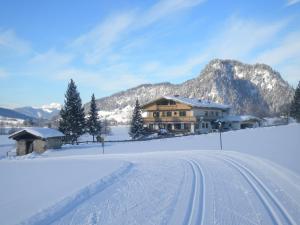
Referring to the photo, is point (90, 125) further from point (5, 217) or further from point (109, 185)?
point (5, 217)

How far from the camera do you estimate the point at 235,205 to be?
455 inches

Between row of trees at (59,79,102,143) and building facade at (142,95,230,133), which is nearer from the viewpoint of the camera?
row of trees at (59,79,102,143)

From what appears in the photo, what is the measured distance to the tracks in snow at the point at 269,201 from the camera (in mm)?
9660

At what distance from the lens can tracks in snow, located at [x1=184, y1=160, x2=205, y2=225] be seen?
986 centimetres

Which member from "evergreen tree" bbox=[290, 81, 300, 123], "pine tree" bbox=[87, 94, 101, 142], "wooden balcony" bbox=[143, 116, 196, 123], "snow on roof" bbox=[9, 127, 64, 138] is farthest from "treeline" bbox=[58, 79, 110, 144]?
"evergreen tree" bbox=[290, 81, 300, 123]

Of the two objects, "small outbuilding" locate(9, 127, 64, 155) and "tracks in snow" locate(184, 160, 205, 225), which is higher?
"small outbuilding" locate(9, 127, 64, 155)

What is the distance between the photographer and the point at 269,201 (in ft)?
38.5

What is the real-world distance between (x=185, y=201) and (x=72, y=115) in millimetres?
46208

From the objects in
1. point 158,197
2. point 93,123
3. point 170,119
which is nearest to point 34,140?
point 93,123

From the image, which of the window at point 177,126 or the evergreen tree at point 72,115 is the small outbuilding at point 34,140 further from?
the window at point 177,126

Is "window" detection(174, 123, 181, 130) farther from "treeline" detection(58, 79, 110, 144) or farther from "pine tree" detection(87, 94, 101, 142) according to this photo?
"treeline" detection(58, 79, 110, 144)

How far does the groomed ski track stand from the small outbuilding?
32.2 m

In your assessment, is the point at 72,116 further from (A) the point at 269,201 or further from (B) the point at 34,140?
(A) the point at 269,201

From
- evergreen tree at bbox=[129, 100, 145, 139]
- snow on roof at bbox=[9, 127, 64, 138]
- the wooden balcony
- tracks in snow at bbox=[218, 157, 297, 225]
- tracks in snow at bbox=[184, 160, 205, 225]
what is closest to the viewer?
tracks in snow at bbox=[218, 157, 297, 225]
